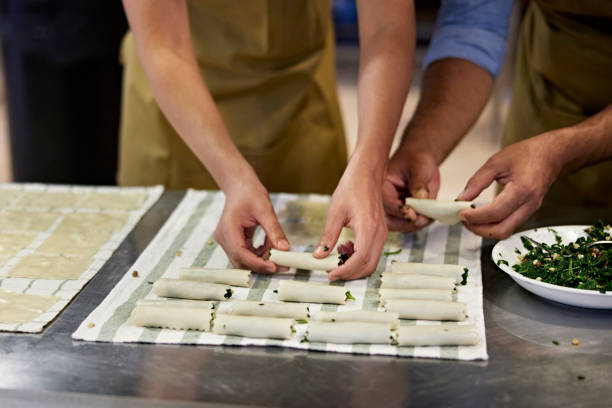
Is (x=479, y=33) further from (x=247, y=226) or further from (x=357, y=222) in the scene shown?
(x=247, y=226)

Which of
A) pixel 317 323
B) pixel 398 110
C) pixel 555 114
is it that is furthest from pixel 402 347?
pixel 555 114

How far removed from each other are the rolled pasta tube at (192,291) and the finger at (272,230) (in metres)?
0.14

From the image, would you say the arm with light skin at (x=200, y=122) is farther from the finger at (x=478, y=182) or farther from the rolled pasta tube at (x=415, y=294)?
the finger at (x=478, y=182)

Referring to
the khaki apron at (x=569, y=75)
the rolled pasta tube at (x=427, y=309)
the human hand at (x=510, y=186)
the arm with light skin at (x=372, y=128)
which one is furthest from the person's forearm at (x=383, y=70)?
the khaki apron at (x=569, y=75)

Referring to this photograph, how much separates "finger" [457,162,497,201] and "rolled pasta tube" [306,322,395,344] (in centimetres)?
48

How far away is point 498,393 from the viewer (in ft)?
3.98

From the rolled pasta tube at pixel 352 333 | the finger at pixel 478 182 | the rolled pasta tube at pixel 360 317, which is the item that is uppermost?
the finger at pixel 478 182

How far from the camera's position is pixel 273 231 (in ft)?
5.28

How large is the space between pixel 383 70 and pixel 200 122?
0.43 m

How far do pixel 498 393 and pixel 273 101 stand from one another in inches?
54.0

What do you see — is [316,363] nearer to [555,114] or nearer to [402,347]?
[402,347]

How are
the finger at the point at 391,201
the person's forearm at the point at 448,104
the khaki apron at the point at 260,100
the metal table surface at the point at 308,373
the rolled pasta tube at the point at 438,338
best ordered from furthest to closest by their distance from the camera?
the khaki apron at the point at 260,100, the person's forearm at the point at 448,104, the finger at the point at 391,201, the rolled pasta tube at the point at 438,338, the metal table surface at the point at 308,373

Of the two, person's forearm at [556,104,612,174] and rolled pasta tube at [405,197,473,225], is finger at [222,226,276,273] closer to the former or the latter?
rolled pasta tube at [405,197,473,225]

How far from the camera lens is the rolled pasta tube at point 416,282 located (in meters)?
1.56
